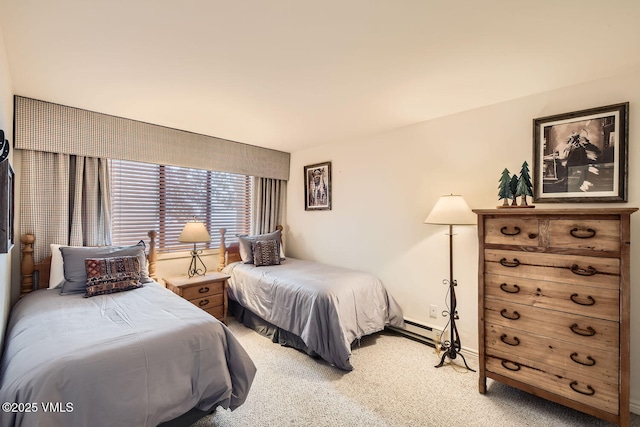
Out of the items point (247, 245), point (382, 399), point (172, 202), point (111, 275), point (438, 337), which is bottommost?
point (382, 399)

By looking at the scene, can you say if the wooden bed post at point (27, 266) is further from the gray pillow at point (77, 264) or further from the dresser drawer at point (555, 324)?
the dresser drawer at point (555, 324)

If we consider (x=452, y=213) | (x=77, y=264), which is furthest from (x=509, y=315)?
(x=77, y=264)

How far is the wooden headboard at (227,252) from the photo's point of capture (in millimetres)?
3852

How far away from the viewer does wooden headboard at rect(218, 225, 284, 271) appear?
3852 mm

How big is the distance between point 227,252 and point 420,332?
8.75 ft

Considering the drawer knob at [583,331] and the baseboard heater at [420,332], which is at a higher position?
→ the drawer knob at [583,331]

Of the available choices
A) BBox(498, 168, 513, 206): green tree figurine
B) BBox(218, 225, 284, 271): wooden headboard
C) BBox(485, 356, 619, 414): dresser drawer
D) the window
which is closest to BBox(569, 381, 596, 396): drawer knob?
BBox(485, 356, 619, 414): dresser drawer

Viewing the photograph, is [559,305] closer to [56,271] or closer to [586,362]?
[586,362]

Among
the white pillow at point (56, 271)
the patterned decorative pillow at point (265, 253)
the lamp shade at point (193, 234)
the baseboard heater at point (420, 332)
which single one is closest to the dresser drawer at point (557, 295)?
the baseboard heater at point (420, 332)

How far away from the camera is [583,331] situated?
1749 mm

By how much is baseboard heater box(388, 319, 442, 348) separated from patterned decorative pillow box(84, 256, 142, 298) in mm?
2729

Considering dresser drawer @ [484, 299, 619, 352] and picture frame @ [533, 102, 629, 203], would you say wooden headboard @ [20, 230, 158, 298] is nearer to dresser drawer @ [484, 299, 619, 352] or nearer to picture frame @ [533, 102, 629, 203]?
dresser drawer @ [484, 299, 619, 352]

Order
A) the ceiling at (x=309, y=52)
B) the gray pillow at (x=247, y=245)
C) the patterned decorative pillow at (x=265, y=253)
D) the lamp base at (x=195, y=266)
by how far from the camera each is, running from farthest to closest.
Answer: the gray pillow at (x=247, y=245) < the patterned decorative pillow at (x=265, y=253) < the lamp base at (x=195, y=266) < the ceiling at (x=309, y=52)

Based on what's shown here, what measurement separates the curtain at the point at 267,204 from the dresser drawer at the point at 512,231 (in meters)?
3.05
